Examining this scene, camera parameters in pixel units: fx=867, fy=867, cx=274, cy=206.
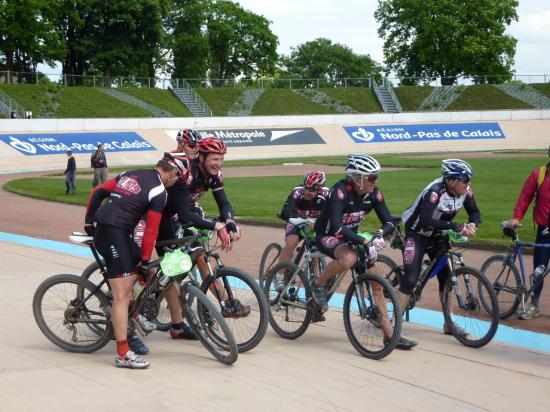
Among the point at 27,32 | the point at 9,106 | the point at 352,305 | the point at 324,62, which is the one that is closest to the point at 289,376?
the point at 352,305

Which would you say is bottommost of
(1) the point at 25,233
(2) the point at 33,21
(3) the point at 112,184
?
(1) the point at 25,233

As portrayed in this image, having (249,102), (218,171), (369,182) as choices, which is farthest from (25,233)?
(249,102)

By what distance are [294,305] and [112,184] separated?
83.4 inches

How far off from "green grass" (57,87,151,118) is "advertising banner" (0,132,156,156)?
21.4 ft

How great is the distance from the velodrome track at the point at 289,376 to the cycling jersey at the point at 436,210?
3.48ft

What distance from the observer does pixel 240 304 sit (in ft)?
23.6

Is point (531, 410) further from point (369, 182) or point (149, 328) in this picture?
point (149, 328)

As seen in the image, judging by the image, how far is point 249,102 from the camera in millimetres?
61594

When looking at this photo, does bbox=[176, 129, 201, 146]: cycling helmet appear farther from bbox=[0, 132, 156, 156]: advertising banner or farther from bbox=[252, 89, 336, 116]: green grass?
bbox=[252, 89, 336, 116]: green grass

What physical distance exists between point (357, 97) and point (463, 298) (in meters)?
57.7

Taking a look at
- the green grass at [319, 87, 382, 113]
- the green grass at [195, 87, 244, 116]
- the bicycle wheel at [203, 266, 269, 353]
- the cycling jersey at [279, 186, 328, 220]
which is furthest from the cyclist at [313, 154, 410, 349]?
the green grass at [319, 87, 382, 113]

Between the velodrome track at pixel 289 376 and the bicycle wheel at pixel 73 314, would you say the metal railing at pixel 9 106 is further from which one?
the bicycle wheel at pixel 73 314

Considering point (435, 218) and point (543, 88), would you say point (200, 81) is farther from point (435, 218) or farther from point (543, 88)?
point (435, 218)

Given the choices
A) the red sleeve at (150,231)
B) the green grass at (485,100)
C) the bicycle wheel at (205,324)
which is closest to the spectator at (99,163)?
the bicycle wheel at (205,324)
